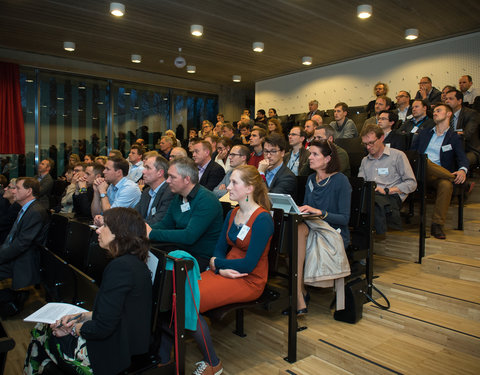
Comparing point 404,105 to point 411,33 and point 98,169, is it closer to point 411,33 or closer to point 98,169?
point 411,33

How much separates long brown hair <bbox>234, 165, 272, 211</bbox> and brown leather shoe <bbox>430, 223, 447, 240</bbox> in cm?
221

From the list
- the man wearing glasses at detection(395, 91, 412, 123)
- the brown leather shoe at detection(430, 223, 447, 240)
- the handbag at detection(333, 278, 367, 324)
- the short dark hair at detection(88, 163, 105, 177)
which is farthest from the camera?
the man wearing glasses at detection(395, 91, 412, 123)

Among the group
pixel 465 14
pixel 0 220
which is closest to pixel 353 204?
pixel 0 220

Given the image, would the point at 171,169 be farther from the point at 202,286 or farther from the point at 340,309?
the point at 340,309

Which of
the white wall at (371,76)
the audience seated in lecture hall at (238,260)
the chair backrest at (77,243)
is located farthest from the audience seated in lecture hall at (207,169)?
the white wall at (371,76)

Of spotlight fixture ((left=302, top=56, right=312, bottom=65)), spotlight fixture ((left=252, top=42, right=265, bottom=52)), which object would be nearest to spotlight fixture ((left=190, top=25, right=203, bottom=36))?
spotlight fixture ((left=252, top=42, right=265, bottom=52))

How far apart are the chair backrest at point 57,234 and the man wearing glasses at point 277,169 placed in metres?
1.80

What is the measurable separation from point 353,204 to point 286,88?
8.09m

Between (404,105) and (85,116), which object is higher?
(85,116)

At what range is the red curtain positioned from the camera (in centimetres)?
827

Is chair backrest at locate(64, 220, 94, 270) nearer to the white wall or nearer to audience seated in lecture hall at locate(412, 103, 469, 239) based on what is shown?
audience seated in lecture hall at locate(412, 103, 469, 239)

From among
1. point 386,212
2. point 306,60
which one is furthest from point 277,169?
point 306,60

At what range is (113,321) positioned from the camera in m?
1.55

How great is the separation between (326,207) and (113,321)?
175cm
